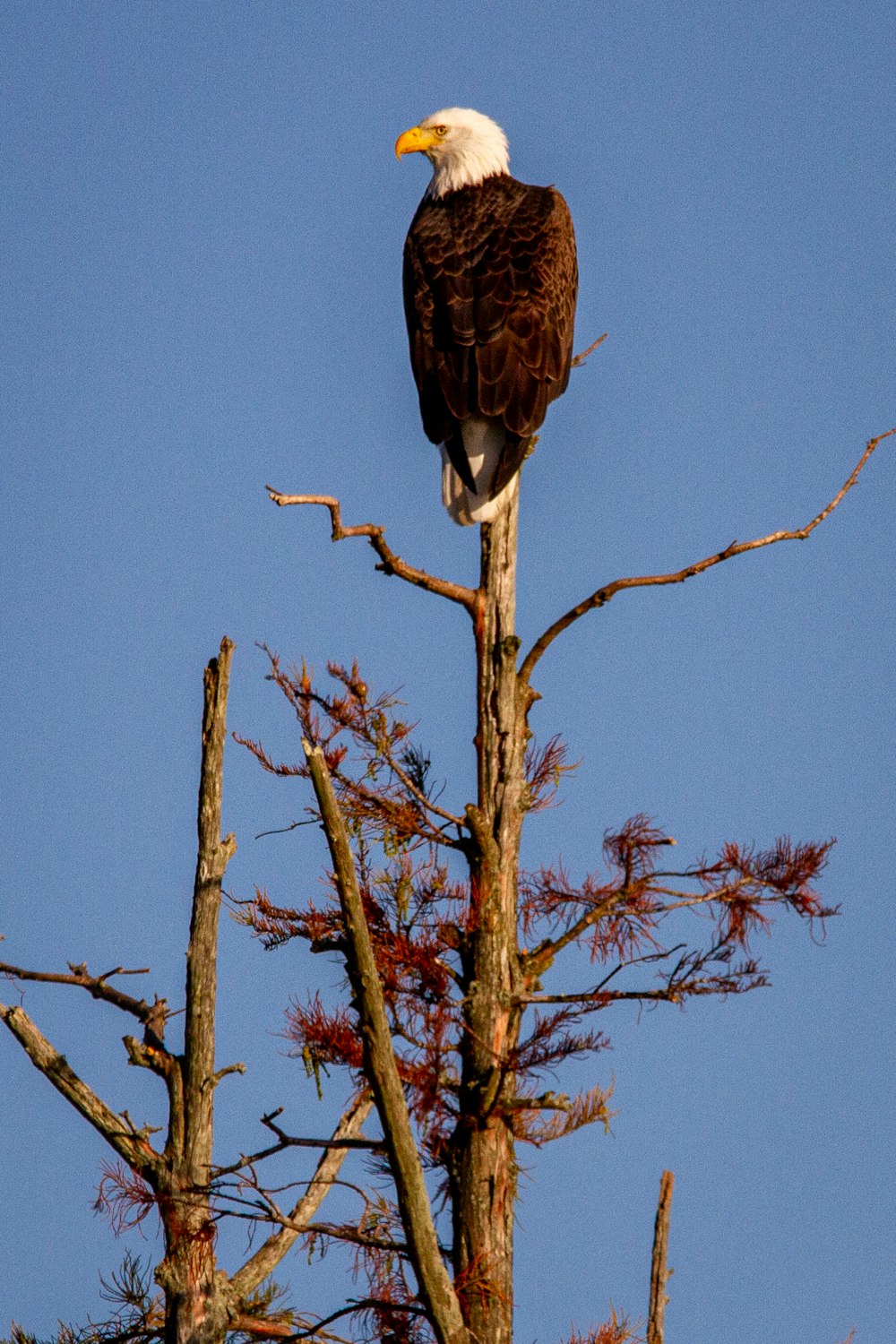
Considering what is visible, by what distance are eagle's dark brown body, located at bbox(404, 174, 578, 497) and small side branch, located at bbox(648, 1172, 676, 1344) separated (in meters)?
2.67

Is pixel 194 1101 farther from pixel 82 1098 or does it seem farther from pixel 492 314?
pixel 492 314

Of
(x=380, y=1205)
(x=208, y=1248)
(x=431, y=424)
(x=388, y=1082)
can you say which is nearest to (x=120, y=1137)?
(x=208, y=1248)

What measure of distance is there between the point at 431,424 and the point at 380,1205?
3.09m

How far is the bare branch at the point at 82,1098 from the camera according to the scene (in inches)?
265

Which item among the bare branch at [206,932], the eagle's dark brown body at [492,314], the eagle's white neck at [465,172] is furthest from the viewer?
the eagle's white neck at [465,172]

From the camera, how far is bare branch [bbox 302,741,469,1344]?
4328 mm

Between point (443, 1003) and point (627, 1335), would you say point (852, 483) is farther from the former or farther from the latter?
point (627, 1335)

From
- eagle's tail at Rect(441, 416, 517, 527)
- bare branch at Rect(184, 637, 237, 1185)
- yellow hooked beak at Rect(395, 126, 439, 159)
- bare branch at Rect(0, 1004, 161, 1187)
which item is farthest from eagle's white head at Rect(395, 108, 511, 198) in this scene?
bare branch at Rect(0, 1004, 161, 1187)

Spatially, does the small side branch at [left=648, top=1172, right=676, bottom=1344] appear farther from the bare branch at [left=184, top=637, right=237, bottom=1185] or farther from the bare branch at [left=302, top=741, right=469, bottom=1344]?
the bare branch at [left=184, top=637, right=237, bottom=1185]

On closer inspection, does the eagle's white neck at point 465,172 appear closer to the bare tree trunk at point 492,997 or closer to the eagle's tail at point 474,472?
the eagle's tail at point 474,472

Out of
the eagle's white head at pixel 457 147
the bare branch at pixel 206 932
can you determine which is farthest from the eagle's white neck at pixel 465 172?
the bare branch at pixel 206 932

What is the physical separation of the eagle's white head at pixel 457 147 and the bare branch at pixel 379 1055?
4.67 m

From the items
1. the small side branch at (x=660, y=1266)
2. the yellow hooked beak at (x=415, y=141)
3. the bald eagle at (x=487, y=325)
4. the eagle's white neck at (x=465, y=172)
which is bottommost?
the small side branch at (x=660, y=1266)

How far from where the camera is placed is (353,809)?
552cm
